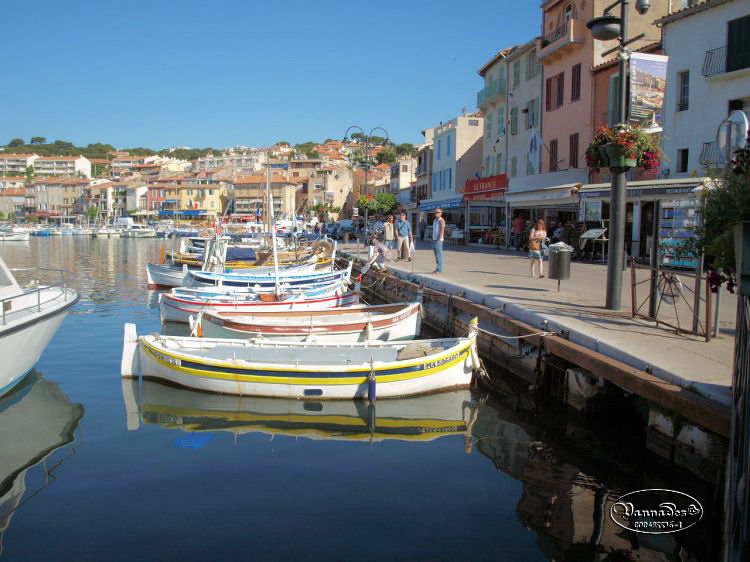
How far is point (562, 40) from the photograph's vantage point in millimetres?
28047

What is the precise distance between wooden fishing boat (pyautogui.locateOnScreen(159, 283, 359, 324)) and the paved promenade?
9.31ft

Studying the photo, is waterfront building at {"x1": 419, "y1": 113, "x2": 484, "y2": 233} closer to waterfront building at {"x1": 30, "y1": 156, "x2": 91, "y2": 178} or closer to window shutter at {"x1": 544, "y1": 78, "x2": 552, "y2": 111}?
window shutter at {"x1": 544, "y1": 78, "x2": 552, "y2": 111}

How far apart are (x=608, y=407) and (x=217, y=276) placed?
15.4 m

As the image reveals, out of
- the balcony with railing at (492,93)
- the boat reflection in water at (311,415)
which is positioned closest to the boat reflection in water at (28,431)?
the boat reflection in water at (311,415)

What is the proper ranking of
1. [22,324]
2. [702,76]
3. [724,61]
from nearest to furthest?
[22,324], [724,61], [702,76]

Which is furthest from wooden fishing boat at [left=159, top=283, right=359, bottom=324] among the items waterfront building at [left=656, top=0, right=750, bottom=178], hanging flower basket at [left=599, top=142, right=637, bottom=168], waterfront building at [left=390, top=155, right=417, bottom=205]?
waterfront building at [left=390, top=155, right=417, bottom=205]

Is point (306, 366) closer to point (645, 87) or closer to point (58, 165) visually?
point (645, 87)

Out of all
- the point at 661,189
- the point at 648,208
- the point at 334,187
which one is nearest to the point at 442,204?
the point at 648,208

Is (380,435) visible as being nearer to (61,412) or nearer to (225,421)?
(225,421)

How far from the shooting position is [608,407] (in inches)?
342

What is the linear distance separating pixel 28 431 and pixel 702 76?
22300mm

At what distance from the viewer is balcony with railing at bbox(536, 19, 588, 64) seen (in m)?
27.5

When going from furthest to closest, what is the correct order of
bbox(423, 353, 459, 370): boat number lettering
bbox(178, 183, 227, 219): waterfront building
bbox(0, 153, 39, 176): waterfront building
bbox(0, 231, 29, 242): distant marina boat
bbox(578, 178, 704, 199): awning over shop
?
bbox(0, 153, 39, 176): waterfront building < bbox(178, 183, 227, 219): waterfront building < bbox(0, 231, 29, 242): distant marina boat < bbox(578, 178, 704, 199): awning over shop < bbox(423, 353, 459, 370): boat number lettering

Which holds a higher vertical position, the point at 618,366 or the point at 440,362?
the point at 618,366
